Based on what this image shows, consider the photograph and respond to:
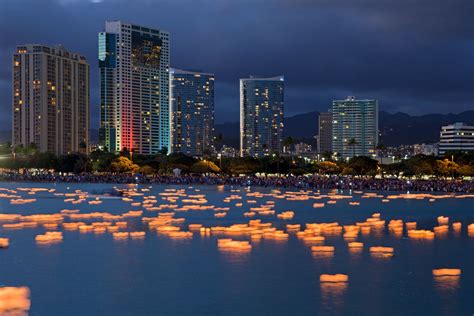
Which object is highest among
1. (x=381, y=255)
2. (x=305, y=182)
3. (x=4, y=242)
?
(x=305, y=182)

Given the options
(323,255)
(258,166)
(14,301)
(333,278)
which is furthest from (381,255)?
(258,166)

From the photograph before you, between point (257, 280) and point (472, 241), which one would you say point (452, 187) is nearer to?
point (472, 241)

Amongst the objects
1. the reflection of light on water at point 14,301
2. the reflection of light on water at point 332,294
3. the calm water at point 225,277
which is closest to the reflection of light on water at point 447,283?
the calm water at point 225,277

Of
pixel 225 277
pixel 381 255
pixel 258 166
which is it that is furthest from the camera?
pixel 258 166

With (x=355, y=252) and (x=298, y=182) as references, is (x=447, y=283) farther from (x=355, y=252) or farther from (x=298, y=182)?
(x=298, y=182)

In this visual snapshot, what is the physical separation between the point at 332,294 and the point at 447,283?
457 cm

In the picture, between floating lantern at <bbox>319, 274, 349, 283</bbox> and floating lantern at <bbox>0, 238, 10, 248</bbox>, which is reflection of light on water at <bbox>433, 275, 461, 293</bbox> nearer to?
floating lantern at <bbox>319, 274, 349, 283</bbox>

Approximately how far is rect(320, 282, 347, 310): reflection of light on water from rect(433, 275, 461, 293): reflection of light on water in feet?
10.1

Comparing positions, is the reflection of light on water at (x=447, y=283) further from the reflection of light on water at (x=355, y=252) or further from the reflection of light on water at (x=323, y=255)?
the reflection of light on water at (x=323, y=255)

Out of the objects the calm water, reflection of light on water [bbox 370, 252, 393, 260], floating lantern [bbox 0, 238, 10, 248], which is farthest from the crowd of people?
floating lantern [bbox 0, 238, 10, 248]

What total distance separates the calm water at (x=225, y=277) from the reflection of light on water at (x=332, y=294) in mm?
32

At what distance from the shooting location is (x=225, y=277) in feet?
73.8

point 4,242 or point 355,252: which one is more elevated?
point 4,242

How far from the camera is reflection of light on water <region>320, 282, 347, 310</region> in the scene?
18625mm
